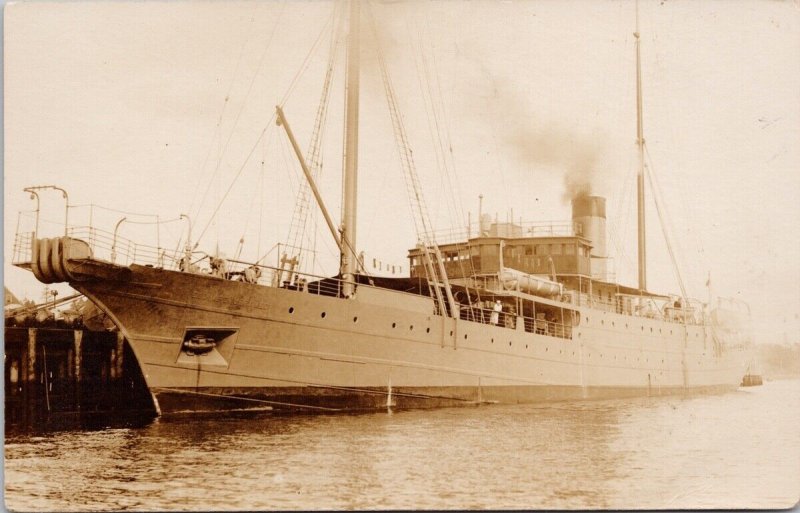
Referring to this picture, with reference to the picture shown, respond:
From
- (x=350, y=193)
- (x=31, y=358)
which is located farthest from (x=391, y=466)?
(x=31, y=358)

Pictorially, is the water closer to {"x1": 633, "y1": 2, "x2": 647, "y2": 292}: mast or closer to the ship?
the ship

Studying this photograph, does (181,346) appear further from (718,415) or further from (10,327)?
(718,415)

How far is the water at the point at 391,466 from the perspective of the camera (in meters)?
9.72

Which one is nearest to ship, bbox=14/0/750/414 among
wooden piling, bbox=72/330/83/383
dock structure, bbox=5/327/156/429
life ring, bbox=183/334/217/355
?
life ring, bbox=183/334/217/355

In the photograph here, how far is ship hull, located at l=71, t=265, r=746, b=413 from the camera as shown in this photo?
16.2 meters

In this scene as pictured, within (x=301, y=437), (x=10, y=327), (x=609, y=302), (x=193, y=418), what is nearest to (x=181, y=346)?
(x=193, y=418)

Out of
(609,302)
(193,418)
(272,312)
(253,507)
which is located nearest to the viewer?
(253,507)

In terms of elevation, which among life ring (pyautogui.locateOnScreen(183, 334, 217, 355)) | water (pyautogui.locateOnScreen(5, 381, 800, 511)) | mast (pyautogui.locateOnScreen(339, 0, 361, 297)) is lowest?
water (pyautogui.locateOnScreen(5, 381, 800, 511))

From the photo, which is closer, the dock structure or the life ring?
the life ring

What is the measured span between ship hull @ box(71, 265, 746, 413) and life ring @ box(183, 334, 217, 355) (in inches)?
5.1

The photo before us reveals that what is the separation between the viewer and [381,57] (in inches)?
638

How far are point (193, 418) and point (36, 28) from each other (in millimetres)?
8300

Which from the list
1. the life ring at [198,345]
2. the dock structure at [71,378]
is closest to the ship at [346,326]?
the life ring at [198,345]

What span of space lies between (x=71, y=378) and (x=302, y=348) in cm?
775
